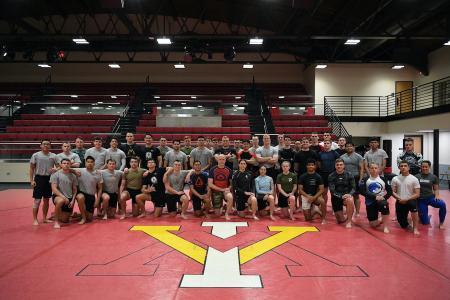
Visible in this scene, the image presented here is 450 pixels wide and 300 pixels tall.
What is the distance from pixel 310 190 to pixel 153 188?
3.11m

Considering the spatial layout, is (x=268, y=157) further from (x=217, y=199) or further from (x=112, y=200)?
(x=112, y=200)

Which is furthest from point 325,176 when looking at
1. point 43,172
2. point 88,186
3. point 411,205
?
point 43,172

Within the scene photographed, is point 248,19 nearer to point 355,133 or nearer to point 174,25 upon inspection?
point 174,25

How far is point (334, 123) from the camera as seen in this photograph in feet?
48.5

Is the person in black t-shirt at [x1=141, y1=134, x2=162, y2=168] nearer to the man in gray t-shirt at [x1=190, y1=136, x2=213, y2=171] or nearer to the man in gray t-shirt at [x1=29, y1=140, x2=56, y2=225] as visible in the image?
the man in gray t-shirt at [x1=190, y1=136, x2=213, y2=171]

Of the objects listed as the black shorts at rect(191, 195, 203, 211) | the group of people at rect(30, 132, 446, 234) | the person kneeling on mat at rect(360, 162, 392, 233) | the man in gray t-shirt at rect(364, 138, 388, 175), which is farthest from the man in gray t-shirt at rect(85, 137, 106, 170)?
the man in gray t-shirt at rect(364, 138, 388, 175)

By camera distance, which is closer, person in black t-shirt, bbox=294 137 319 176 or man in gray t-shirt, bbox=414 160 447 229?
man in gray t-shirt, bbox=414 160 447 229

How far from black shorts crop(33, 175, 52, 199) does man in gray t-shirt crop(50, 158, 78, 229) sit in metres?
0.31

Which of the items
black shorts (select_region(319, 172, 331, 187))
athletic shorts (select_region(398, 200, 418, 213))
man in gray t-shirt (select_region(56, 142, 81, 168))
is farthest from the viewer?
black shorts (select_region(319, 172, 331, 187))

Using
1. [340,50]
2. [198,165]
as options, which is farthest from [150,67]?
[198,165]

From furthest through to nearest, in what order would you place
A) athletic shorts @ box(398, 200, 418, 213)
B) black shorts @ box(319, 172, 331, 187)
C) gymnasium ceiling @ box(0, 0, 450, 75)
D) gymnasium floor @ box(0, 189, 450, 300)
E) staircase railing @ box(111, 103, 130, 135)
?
staircase railing @ box(111, 103, 130, 135) → gymnasium ceiling @ box(0, 0, 450, 75) → black shorts @ box(319, 172, 331, 187) → athletic shorts @ box(398, 200, 418, 213) → gymnasium floor @ box(0, 189, 450, 300)

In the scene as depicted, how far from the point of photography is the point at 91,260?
396cm

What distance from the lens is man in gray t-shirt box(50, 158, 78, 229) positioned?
5.71m

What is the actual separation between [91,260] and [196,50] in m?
11.1
